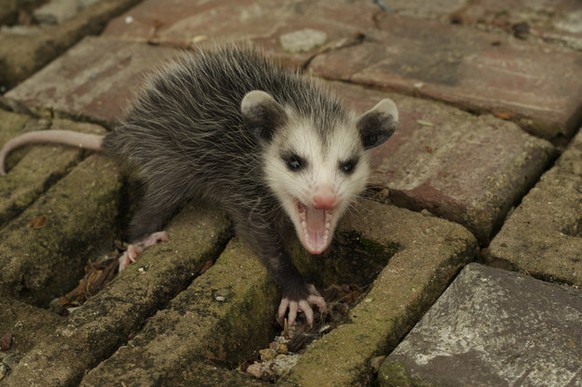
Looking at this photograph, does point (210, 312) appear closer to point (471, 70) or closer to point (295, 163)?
point (295, 163)

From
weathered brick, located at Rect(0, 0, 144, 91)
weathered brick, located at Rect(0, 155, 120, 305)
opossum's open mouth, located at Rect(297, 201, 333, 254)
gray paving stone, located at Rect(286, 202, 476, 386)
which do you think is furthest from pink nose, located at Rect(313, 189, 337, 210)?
weathered brick, located at Rect(0, 0, 144, 91)

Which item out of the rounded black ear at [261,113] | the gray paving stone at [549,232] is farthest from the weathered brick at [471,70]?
the rounded black ear at [261,113]

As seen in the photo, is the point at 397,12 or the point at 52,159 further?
the point at 397,12

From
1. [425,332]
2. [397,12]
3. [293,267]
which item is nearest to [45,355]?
[293,267]

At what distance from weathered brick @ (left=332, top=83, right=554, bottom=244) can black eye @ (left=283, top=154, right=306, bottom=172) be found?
0.38 m

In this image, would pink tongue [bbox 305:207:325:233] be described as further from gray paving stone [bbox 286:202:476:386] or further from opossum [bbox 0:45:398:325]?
gray paving stone [bbox 286:202:476:386]

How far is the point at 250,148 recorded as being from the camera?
321cm

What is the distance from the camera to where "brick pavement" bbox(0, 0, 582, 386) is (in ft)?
8.16

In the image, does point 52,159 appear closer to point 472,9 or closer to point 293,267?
point 293,267

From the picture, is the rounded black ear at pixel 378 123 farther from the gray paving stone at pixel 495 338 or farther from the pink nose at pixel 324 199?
the gray paving stone at pixel 495 338

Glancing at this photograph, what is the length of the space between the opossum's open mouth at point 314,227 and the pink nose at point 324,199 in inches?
6.3

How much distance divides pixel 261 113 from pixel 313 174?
294mm

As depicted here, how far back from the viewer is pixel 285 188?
301 centimetres

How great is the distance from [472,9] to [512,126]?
106 centimetres
